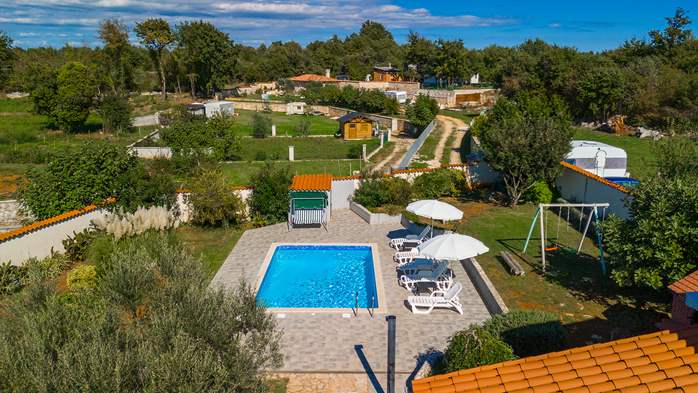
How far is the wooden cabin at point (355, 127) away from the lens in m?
40.9

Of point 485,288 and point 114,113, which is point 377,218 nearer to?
point 485,288

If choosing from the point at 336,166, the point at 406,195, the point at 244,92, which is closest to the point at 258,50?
the point at 244,92

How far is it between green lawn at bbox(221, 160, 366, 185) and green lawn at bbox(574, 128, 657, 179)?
51.5 ft

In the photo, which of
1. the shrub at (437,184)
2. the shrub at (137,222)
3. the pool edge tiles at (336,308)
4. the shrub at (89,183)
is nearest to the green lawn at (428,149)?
the shrub at (437,184)

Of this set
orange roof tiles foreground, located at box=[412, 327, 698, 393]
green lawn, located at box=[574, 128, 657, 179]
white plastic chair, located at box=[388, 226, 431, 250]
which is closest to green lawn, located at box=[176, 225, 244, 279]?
white plastic chair, located at box=[388, 226, 431, 250]

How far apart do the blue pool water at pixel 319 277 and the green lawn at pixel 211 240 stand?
185 centimetres

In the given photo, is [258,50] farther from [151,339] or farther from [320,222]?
[151,339]

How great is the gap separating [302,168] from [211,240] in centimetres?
1216

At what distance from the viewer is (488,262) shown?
14.9m

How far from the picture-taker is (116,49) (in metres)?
61.2

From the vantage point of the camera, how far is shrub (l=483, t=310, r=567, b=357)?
28.4 feet

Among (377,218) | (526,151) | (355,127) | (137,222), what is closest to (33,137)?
(355,127)

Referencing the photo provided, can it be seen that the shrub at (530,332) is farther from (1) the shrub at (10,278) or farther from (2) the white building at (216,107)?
(2) the white building at (216,107)

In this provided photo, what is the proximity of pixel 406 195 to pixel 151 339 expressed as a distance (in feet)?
50.2
